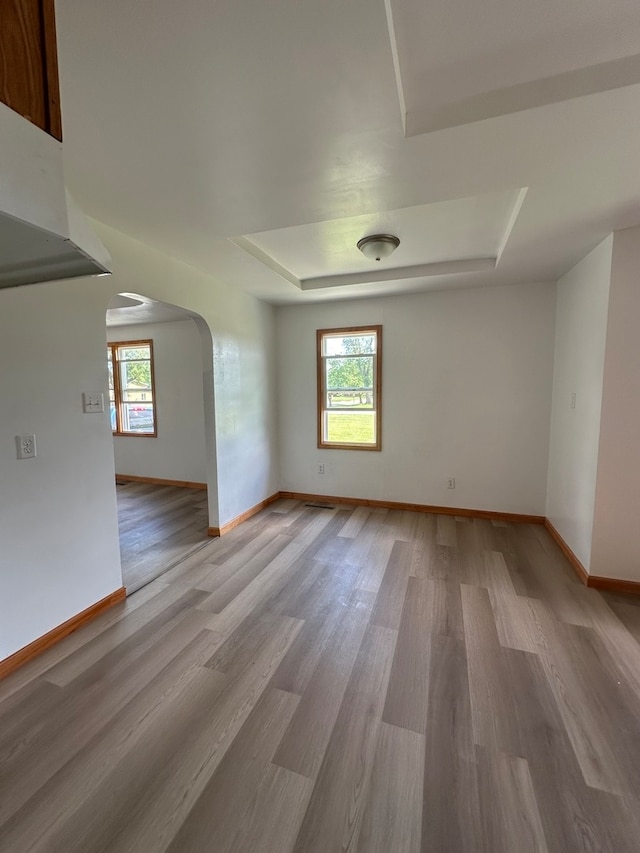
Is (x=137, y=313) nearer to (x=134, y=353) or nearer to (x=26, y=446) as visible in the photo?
(x=134, y=353)

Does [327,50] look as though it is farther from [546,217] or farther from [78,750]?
[78,750]

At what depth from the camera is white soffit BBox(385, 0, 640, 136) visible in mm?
1086

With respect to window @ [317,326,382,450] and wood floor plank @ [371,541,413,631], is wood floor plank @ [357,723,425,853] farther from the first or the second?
window @ [317,326,382,450]

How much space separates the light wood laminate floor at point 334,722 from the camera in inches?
46.3

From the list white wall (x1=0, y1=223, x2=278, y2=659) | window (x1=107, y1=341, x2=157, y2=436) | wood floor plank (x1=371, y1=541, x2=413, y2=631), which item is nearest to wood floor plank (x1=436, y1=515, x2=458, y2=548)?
wood floor plank (x1=371, y1=541, x2=413, y2=631)

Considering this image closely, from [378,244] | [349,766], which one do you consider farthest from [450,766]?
[378,244]

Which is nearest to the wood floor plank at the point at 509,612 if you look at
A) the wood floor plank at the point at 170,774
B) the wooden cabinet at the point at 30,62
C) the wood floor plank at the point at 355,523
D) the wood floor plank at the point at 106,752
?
the wood floor plank at the point at 355,523

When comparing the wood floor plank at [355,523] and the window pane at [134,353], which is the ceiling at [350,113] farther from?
the window pane at [134,353]

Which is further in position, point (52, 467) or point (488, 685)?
point (52, 467)

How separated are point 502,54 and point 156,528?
419 centimetres

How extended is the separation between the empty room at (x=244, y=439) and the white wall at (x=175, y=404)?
1.40m

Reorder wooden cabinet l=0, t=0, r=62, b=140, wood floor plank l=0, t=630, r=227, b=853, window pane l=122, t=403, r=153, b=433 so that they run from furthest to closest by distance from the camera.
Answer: window pane l=122, t=403, r=153, b=433 < wood floor plank l=0, t=630, r=227, b=853 < wooden cabinet l=0, t=0, r=62, b=140

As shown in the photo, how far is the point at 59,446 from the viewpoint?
6.81 feet

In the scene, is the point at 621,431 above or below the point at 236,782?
above
